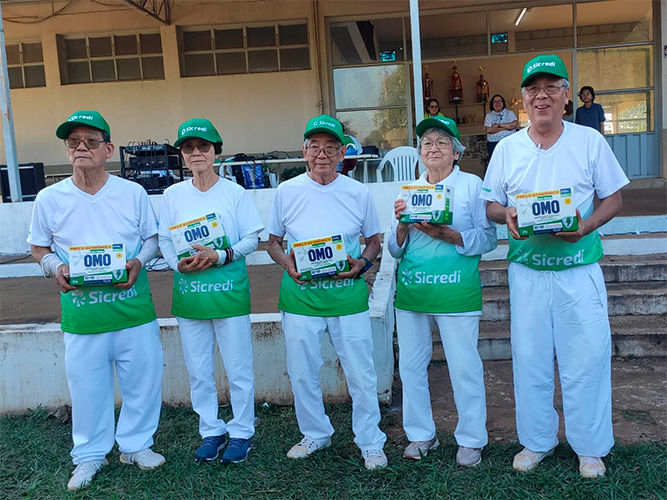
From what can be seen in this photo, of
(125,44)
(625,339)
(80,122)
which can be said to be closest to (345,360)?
(80,122)

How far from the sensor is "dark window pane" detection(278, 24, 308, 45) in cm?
1201

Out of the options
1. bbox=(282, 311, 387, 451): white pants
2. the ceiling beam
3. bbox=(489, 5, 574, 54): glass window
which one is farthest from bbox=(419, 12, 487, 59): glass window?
bbox=(282, 311, 387, 451): white pants

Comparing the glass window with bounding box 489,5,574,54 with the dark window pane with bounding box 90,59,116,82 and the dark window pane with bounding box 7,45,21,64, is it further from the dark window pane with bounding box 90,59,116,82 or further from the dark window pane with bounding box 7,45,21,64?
the dark window pane with bounding box 7,45,21,64

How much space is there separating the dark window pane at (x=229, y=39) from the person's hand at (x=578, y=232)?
10.4 metres

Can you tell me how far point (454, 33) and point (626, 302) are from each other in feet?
26.4

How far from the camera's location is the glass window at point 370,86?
12.0m

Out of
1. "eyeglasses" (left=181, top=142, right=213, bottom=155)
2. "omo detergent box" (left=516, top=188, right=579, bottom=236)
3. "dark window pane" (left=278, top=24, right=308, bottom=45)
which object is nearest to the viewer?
"omo detergent box" (left=516, top=188, right=579, bottom=236)

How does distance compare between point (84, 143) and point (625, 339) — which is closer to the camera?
point (84, 143)

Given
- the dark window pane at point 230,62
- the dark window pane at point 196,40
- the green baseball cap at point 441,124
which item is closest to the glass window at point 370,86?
the dark window pane at point 230,62

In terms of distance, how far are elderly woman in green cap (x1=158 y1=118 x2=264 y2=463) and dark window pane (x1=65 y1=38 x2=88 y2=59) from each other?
1061cm

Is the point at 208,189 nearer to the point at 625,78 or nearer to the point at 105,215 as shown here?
the point at 105,215

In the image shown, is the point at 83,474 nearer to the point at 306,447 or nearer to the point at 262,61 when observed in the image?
Answer: the point at 306,447

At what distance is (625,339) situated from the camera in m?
5.07

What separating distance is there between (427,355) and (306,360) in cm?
69
